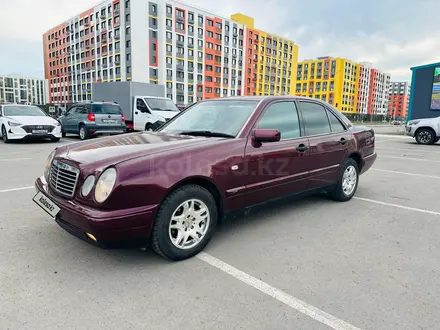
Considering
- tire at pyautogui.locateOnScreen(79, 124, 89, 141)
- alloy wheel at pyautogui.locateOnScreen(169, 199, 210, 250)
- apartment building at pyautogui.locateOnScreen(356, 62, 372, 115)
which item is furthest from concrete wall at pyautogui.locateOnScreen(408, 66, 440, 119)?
apartment building at pyautogui.locateOnScreen(356, 62, 372, 115)

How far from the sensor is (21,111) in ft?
40.4

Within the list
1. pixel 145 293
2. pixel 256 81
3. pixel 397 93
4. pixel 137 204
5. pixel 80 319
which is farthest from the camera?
pixel 397 93

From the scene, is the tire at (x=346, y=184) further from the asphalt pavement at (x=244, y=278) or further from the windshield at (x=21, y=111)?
the windshield at (x=21, y=111)

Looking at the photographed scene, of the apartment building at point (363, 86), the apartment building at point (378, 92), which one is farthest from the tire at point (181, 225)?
the apartment building at point (378, 92)

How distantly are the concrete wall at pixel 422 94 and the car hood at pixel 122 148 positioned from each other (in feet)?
81.7

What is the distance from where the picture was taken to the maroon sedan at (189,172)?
258 centimetres

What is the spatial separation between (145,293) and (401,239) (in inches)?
110

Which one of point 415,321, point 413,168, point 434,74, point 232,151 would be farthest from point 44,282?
point 434,74

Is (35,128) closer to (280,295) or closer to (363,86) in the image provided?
(280,295)

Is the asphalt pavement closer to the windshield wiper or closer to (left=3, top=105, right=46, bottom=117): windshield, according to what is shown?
the windshield wiper

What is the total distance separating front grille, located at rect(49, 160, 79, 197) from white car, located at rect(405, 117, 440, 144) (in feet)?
54.3

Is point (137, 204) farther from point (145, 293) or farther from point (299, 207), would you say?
point (299, 207)

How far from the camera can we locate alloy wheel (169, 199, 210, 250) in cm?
289

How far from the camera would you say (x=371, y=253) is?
320 centimetres
